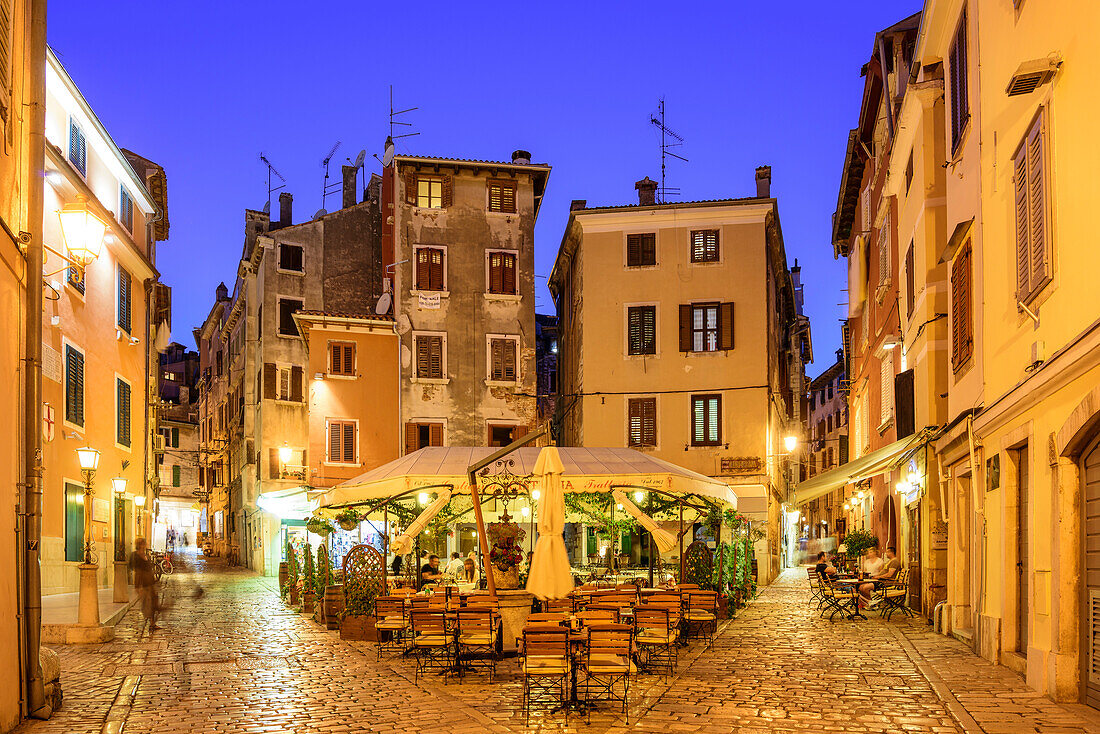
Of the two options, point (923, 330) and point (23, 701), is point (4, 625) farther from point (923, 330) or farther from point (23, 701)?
point (923, 330)

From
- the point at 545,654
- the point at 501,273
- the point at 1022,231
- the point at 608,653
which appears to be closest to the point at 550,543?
the point at 608,653

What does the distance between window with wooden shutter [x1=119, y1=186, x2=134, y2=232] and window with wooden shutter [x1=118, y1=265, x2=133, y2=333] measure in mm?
1179

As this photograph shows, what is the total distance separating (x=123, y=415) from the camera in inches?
1097

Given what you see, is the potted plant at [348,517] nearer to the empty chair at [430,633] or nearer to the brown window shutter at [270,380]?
the empty chair at [430,633]

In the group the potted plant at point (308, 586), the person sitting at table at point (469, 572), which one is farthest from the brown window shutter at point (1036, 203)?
the potted plant at point (308, 586)

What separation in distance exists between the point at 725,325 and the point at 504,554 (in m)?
20.7

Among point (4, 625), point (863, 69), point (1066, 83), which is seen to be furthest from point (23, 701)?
point (863, 69)

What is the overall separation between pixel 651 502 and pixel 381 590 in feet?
20.6

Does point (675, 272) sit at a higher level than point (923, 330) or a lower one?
higher

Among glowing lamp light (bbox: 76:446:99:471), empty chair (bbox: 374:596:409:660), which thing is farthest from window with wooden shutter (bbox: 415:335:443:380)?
empty chair (bbox: 374:596:409:660)

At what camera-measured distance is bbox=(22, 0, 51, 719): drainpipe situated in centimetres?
936

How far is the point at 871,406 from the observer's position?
28578 millimetres

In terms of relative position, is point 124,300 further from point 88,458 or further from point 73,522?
point 88,458

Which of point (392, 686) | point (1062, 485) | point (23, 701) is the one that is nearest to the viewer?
point (23, 701)
